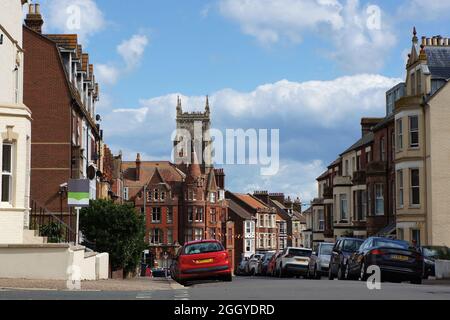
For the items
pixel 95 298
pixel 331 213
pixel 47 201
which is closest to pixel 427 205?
pixel 47 201

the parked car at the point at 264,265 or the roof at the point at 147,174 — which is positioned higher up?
the roof at the point at 147,174

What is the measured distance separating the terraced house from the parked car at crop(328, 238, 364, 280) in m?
15.0

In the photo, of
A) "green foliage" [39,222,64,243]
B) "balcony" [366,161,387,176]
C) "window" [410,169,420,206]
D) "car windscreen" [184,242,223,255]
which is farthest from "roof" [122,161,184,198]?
"car windscreen" [184,242,223,255]

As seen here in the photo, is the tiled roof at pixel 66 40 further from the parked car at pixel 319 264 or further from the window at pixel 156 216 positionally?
the window at pixel 156 216

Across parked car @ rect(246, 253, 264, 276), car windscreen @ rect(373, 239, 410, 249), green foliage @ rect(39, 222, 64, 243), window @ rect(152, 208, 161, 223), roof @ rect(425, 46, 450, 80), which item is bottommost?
parked car @ rect(246, 253, 264, 276)

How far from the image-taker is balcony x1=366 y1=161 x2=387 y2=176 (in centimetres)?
5772

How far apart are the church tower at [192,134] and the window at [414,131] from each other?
12445 cm

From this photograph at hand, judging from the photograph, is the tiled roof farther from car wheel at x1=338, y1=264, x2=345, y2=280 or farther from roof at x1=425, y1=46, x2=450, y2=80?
car wheel at x1=338, y1=264, x2=345, y2=280

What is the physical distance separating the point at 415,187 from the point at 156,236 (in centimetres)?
7950

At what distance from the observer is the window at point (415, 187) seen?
49500mm

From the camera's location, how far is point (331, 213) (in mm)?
75062

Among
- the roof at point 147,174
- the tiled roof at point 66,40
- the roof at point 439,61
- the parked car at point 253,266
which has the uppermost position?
the tiled roof at point 66,40

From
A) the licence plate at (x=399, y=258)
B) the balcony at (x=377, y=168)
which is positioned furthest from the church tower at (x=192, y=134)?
the licence plate at (x=399, y=258)

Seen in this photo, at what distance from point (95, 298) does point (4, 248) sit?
8.63 meters
